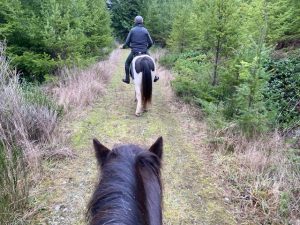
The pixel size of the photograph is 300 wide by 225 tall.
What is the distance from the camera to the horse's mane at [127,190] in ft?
4.37

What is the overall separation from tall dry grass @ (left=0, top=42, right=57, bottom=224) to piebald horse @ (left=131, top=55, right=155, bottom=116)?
2.27 m

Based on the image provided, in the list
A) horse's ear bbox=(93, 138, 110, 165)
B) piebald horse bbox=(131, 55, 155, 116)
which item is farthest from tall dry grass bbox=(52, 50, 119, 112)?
horse's ear bbox=(93, 138, 110, 165)

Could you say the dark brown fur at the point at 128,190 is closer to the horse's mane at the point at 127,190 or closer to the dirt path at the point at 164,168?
the horse's mane at the point at 127,190

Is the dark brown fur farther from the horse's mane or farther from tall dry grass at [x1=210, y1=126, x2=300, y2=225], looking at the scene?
tall dry grass at [x1=210, y1=126, x2=300, y2=225]

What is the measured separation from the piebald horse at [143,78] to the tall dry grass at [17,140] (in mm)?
2273

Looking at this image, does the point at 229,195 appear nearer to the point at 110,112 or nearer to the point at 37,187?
the point at 37,187

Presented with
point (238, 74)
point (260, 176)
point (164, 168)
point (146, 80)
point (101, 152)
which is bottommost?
point (164, 168)

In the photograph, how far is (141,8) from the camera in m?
30.9

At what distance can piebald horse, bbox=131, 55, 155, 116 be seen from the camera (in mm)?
6650

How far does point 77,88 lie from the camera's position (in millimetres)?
7711

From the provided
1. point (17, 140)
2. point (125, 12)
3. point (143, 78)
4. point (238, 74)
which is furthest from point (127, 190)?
point (125, 12)

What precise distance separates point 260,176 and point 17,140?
3.36 meters

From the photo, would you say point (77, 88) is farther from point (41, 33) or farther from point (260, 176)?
point (260, 176)

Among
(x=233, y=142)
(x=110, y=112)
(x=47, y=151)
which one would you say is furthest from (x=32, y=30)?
(x=233, y=142)
